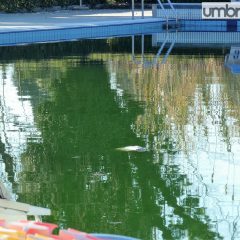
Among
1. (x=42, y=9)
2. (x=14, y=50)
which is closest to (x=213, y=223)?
(x=14, y=50)

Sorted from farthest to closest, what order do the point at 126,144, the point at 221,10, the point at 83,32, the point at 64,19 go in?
the point at 221,10 → the point at 64,19 → the point at 83,32 → the point at 126,144

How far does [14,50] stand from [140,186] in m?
6.94

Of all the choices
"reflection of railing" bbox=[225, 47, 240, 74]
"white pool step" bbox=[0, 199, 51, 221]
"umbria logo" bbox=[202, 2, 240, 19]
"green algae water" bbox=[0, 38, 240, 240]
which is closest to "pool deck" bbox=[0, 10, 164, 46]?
"umbria logo" bbox=[202, 2, 240, 19]

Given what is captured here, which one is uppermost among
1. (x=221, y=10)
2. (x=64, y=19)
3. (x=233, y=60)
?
(x=221, y=10)

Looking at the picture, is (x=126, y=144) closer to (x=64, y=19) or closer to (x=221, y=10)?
(x=64, y=19)

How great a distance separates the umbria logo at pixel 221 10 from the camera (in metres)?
14.6

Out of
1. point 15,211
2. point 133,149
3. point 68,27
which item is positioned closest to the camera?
point 15,211

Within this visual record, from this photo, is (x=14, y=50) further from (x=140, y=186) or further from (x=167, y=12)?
(x=140, y=186)

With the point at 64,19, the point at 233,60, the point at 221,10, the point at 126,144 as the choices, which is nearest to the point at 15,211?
the point at 126,144

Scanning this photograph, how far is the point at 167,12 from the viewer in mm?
→ 14812

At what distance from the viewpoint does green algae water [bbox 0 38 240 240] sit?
4.28m

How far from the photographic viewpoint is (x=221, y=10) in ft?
48.6

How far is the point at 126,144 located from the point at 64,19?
29.9ft

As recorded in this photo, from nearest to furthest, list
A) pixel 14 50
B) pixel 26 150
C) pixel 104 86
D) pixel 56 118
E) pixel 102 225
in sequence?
pixel 102 225 < pixel 26 150 < pixel 56 118 < pixel 104 86 < pixel 14 50
